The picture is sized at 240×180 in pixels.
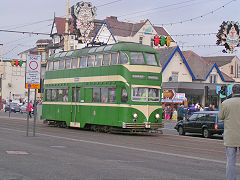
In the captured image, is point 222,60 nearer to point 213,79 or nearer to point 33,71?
point 213,79

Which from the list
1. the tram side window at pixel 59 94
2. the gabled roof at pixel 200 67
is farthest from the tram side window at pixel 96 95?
the gabled roof at pixel 200 67

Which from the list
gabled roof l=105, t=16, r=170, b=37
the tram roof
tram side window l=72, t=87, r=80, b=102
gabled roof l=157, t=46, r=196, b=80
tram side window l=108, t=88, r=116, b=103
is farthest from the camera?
gabled roof l=105, t=16, r=170, b=37

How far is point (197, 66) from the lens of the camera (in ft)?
240

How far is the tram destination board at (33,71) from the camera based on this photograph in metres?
21.0

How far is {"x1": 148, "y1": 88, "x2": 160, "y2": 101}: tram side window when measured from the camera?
26.5 m

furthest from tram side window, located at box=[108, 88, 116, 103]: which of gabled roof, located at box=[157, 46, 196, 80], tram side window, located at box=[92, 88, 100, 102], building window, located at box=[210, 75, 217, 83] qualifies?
building window, located at box=[210, 75, 217, 83]

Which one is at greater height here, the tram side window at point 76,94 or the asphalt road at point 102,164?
the tram side window at point 76,94

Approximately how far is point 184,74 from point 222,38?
30.1 metres

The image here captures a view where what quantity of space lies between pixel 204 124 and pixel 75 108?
7789mm

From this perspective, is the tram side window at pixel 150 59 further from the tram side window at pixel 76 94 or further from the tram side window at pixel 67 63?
the tram side window at pixel 67 63

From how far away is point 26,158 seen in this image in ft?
42.7

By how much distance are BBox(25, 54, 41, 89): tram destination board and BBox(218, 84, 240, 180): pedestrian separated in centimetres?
1352

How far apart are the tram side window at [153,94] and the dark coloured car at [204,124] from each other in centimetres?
301

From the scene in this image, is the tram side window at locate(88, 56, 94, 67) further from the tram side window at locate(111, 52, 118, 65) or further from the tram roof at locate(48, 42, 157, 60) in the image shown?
the tram side window at locate(111, 52, 118, 65)
